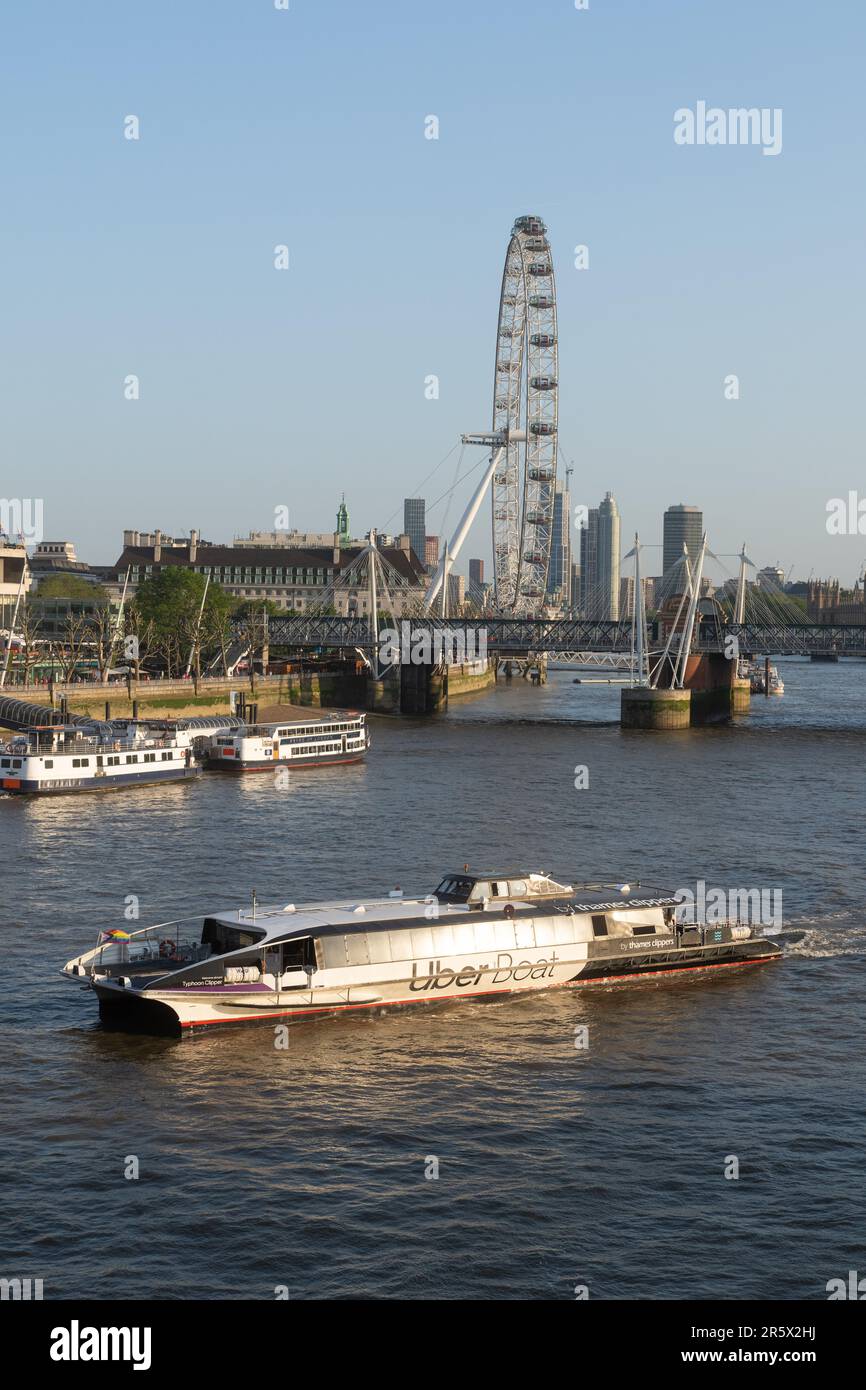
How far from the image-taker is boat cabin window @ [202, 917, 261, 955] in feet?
107

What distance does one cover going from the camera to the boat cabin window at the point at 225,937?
32750 millimetres

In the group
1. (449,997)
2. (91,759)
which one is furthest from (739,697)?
(449,997)

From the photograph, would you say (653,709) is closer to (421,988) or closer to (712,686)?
(712,686)

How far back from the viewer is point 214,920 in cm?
3341

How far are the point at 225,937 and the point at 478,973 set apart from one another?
5620 mm

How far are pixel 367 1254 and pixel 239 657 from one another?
10425 cm

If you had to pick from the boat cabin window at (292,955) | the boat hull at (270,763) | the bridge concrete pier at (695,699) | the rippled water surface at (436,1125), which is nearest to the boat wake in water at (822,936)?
the rippled water surface at (436,1125)

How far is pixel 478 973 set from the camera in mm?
34125

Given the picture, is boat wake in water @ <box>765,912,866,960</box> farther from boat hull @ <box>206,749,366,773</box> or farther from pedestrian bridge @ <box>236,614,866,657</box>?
pedestrian bridge @ <box>236,614,866,657</box>

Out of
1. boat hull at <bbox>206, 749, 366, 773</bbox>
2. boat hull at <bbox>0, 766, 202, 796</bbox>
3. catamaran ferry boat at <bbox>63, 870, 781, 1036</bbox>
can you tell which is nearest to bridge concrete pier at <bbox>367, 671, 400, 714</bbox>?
boat hull at <bbox>206, 749, 366, 773</bbox>

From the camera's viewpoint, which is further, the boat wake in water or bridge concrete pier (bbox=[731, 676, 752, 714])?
bridge concrete pier (bbox=[731, 676, 752, 714])

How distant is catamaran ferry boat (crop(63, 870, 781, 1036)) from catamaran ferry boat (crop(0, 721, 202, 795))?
32.1 meters
